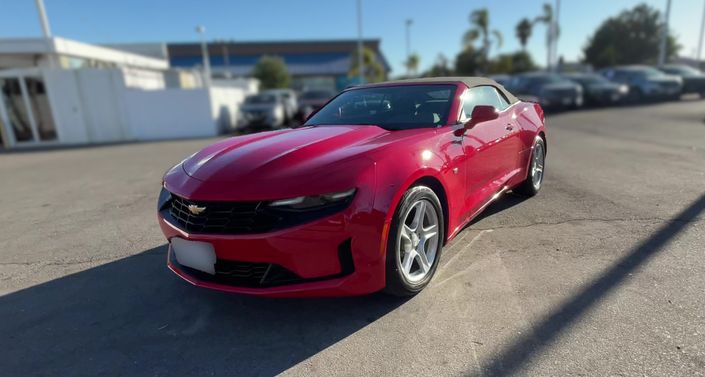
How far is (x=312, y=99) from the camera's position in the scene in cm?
1848

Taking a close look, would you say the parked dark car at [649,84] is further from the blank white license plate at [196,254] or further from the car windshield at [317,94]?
the blank white license plate at [196,254]

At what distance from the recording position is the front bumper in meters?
2.46

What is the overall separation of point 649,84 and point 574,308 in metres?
21.3

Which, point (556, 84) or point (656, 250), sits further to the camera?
point (556, 84)

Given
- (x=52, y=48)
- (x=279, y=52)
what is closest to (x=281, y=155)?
(x=52, y=48)

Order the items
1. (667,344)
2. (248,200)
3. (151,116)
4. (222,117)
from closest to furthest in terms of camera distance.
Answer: (667,344) < (248,200) < (151,116) < (222,117)

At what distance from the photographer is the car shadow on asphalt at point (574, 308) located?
231cm

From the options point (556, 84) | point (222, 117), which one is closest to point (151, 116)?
point (222, 117)

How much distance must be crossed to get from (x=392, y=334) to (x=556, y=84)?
18.5 metres

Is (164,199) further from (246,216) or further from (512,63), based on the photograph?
(512,63)

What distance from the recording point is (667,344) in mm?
2361

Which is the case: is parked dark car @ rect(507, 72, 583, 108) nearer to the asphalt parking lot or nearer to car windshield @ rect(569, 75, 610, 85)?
car windshield @ rect(569, 75, 610, 85)

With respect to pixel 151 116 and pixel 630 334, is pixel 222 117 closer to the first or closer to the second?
pixel 151 116

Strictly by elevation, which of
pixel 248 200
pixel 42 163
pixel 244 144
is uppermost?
pixel 244 144
